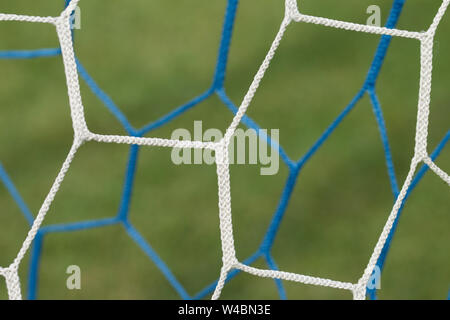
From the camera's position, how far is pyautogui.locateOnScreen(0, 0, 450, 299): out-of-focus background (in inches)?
48.1

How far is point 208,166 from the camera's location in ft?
4.47

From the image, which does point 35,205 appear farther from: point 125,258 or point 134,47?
point 134,47

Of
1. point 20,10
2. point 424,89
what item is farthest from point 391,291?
point 20,10

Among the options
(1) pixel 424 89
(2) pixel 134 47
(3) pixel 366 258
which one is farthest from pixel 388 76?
(1) pixel 424 89

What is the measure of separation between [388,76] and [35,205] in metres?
0.77

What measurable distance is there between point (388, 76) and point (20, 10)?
0.83 m

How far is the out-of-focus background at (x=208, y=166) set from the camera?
122 centimetres

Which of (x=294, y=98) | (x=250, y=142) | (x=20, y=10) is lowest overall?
(x=250, y=142)

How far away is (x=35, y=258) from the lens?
860mm

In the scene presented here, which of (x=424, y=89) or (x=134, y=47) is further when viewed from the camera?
(x=134, y=47)

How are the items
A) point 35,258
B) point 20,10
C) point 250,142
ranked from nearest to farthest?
point 35,258, point 250,142, point 20,10

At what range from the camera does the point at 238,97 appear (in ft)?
4.76

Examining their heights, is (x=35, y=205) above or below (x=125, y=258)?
above

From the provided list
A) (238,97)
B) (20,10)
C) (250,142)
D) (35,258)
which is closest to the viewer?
(35,258)
